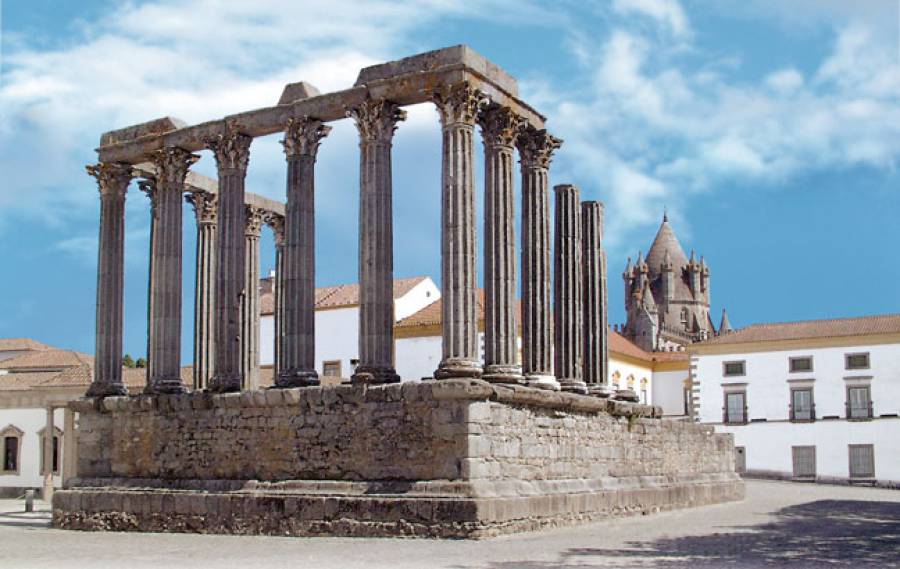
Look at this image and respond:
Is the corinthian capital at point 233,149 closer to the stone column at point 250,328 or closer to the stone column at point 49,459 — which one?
the stone column at point 250,328

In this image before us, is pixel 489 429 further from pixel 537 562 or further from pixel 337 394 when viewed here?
pixel 537 562

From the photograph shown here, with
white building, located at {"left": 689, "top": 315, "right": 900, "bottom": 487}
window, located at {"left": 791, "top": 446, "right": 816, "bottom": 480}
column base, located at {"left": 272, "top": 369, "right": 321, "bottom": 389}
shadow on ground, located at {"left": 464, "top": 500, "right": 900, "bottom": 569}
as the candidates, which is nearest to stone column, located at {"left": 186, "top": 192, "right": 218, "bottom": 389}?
column base, located at {"left": 272, "top": 369, "right": 321, "bottom": 389}

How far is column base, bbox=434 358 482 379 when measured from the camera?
66.4ft

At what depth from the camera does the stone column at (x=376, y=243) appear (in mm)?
21438

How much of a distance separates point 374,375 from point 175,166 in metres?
7.54

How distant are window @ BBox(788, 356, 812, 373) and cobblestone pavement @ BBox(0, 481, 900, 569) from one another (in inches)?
1194

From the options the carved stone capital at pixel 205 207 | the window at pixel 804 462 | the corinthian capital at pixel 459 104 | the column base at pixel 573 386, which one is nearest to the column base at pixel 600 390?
the column base at pixel 573 386

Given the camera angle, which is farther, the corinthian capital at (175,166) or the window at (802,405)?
the window at (802,405)

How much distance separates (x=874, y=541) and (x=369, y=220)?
1011 centimetres

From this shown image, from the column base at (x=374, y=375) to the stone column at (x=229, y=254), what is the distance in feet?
11.3

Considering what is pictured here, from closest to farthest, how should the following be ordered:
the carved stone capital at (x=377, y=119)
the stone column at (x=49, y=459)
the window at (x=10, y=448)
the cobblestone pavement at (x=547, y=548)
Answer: the cobblestone pavement at (x=547, y=548), the carved stone capital at (x=377, y=119), the stone column at (x=49, y=459), the window at (x=10, y=448)

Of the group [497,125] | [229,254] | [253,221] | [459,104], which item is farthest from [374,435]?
[253,221]

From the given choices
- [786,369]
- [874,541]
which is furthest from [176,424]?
[786,369]

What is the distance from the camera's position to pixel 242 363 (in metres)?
28.1
